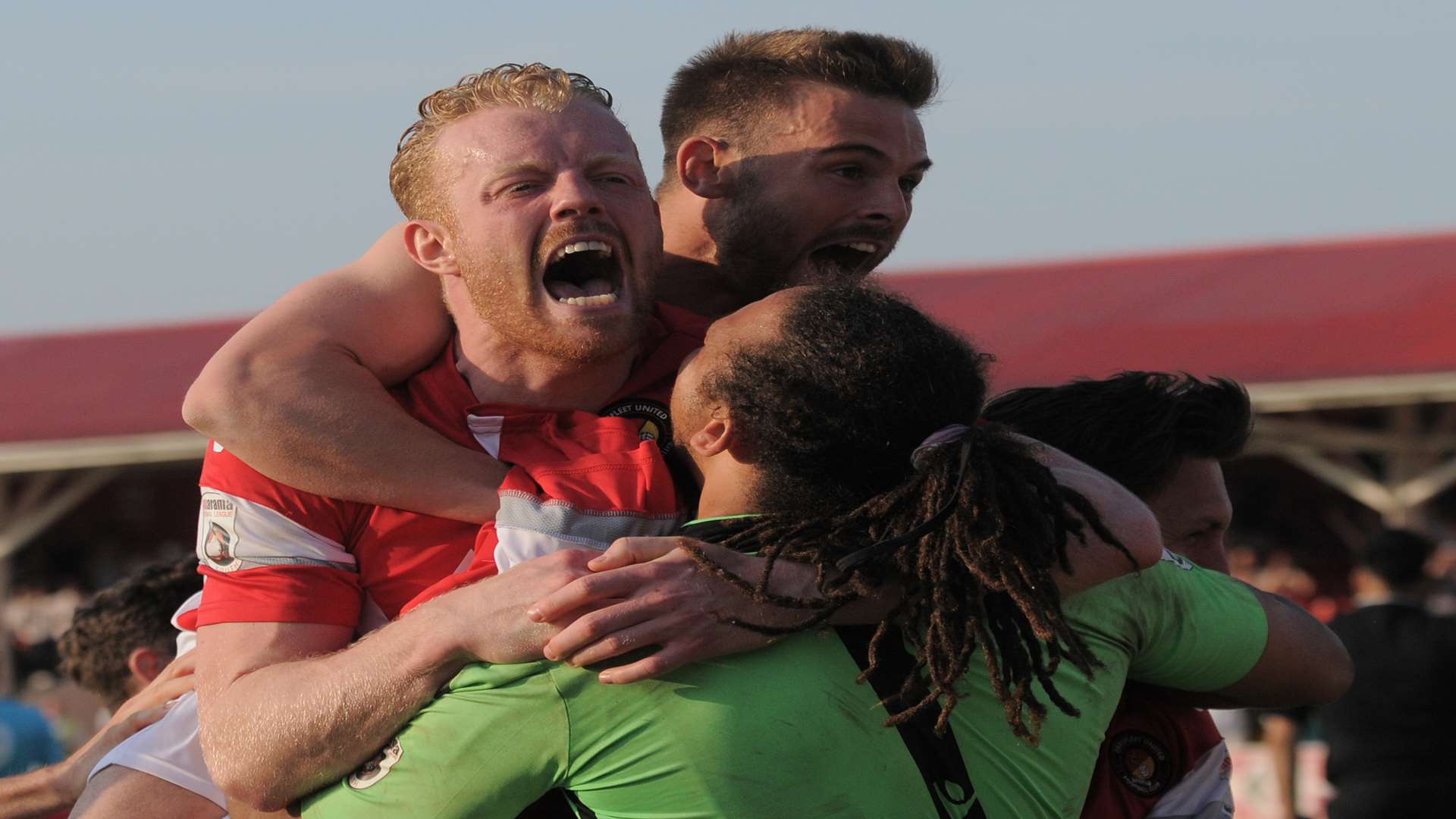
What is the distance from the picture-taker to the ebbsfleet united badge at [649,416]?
2.80 m

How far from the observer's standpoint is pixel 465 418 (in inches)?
112

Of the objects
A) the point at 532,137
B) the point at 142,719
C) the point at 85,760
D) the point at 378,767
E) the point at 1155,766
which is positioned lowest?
the point at 85,760

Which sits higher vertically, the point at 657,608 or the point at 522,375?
the point at 522,375

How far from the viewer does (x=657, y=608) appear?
2.19 m

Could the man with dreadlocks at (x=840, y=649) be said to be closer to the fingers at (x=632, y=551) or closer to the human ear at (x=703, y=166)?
the fingers at (x=632, y=551)

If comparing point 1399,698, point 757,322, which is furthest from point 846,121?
point 1399,698

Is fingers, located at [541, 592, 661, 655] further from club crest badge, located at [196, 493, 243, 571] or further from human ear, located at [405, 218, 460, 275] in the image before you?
human ear, located at [405, 218, 460, 275]

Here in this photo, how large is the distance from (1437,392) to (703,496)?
38.1ft

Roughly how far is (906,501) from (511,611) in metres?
0.56

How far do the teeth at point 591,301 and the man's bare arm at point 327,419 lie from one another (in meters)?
0.30

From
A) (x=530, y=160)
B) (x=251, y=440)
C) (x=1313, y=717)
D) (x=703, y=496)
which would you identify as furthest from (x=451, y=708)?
(x=1313, y=717)

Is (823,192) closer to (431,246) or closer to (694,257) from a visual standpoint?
(694,257)

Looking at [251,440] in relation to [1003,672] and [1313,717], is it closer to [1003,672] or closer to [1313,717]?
[1003,672]

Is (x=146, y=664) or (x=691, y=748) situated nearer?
(x=691, y=748)
